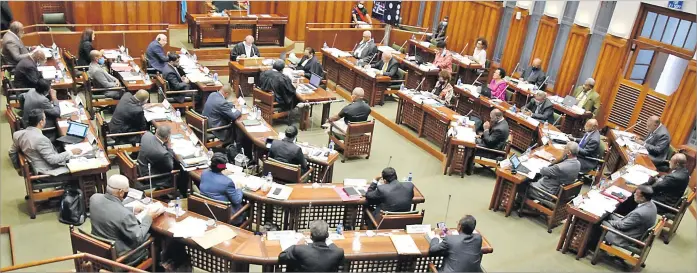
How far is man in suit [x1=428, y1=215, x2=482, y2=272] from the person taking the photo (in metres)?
5.29

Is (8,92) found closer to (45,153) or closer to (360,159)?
(45,153)

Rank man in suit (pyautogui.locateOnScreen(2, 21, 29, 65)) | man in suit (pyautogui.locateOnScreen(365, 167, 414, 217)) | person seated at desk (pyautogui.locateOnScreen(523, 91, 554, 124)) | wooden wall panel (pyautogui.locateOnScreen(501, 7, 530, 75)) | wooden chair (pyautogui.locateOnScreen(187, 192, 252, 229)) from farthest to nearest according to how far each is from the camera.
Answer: wooden wall panel (pyautogui.locateOnScreen(501, 7, 530, 75))
person seated at desk (pyautogui.locateOnScreen(523, 91, 554, 124))
man in suit (pyautogui.locateOnScreen(2, 21, 29, 65))
man in suit (pyautogui.locateOnScreen(365, 167, 414, 217))
wooden chair (pyautogui.locateOnScreen(187, 192, 252, 229))

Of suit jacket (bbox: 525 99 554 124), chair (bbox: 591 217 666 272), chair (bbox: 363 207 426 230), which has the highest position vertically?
suit jacket (bbox: 525 99 554 124)

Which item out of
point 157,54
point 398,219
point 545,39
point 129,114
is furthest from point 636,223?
point 157,54

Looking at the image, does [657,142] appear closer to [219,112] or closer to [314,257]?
[314,257]

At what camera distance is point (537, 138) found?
9.58 meters

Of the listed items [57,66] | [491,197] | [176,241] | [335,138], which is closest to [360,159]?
[335,138]

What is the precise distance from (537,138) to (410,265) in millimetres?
4869

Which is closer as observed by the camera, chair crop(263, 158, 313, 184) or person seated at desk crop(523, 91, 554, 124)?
chair crop(263, 158, 313, 184)

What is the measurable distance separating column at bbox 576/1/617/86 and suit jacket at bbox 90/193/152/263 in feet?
31.4

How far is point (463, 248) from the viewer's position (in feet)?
17.4

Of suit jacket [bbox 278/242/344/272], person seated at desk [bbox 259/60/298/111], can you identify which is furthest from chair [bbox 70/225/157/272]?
person seated at desk [bbox 259/60/298/111]

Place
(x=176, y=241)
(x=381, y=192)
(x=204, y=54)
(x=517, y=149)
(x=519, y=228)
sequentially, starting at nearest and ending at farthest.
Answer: (x=176, y=241), (x=381, y=192), (x=519, y=228), (x=517, y=149), (x=204, y=54)

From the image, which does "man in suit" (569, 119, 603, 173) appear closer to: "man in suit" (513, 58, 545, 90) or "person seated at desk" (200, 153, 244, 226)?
"man in suit" (513, 58, 545, 90)
